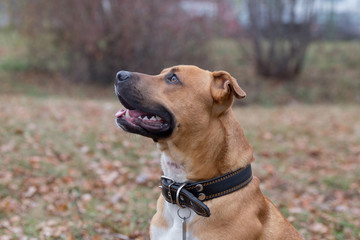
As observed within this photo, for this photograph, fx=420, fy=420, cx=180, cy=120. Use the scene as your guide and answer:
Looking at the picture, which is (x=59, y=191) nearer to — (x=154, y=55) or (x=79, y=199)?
(x=79, y=199)

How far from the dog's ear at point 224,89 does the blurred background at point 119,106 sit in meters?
→ 2.16

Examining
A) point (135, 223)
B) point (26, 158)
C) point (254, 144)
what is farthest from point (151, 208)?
point (254, 144)

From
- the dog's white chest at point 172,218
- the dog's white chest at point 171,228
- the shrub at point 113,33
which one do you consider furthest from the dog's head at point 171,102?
the shrub at point 113,33

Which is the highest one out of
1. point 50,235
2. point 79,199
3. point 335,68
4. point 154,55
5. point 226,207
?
point 226,207

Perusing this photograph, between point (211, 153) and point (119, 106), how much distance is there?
9186 mm

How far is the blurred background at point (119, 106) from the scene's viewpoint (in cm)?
549

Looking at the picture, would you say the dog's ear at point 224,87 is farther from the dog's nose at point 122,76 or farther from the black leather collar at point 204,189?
the dog's nose at point 122,76

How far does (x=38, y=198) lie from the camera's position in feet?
18.6

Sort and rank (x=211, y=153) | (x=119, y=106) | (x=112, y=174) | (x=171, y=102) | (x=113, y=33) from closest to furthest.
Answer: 1. (x=211, y=153)
2. (x=171, y=102)
3. (x=112, y=174)
4. (x=119, y=106)
5. (x=113, y=33)

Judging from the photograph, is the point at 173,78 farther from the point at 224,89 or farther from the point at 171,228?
the point at 171,228

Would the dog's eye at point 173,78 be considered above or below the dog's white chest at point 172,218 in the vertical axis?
above

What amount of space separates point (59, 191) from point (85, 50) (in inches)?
423

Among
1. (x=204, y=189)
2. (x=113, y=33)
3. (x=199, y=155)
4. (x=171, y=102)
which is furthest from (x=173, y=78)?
(x=113, y=33)

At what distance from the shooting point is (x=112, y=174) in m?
6.71
